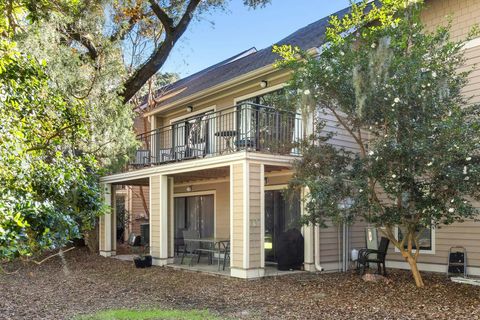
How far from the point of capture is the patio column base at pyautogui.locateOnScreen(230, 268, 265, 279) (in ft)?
30.0

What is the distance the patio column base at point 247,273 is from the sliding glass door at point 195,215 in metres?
5.35

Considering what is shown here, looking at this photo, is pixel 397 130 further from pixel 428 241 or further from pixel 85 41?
pixel 85 41

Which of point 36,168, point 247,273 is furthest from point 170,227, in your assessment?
point 36,168

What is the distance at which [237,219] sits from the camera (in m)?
9.46

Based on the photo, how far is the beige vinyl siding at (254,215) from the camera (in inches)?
365

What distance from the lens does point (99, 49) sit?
12.1 m

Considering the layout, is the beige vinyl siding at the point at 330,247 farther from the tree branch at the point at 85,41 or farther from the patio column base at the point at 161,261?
the tree branch at the point at 85,41

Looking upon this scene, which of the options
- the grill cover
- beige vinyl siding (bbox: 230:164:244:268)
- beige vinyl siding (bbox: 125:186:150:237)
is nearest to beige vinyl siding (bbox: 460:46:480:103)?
the grill cover

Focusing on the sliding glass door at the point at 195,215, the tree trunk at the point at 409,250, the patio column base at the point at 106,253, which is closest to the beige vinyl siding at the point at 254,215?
the tree trunk at the point at 409,250

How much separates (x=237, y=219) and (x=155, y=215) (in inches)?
131

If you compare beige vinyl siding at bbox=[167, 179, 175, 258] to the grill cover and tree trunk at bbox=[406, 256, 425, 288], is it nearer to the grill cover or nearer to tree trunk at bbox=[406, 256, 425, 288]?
the grill cover

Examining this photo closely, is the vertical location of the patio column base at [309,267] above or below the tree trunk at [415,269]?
below

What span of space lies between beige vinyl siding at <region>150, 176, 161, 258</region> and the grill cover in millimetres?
3346

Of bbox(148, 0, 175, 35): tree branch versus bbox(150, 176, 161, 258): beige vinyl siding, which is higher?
bbox(148, 0, 175, 35): tree branch
